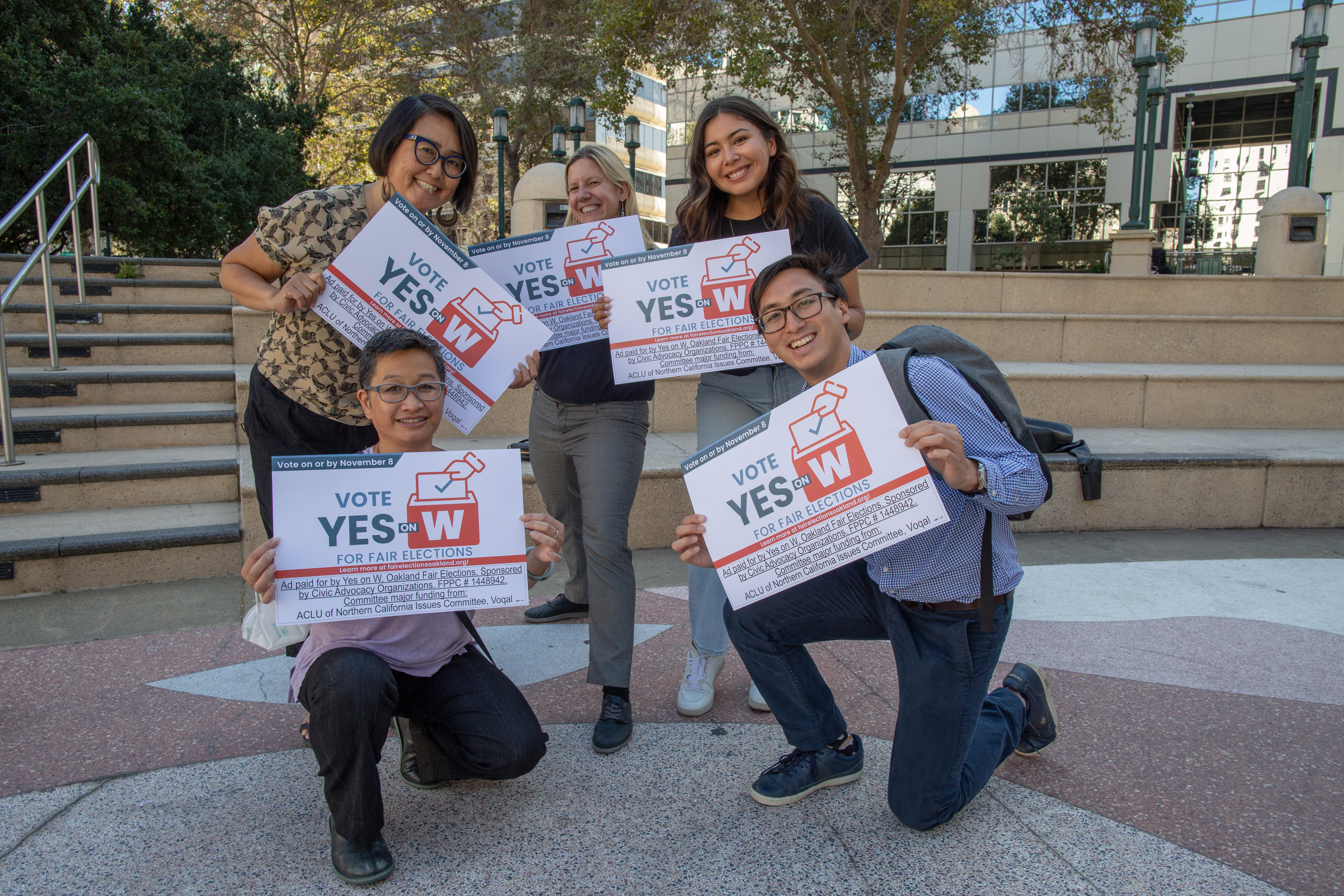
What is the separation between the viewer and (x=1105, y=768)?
97.5 inches

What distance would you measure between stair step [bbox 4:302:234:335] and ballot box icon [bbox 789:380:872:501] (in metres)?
6.95

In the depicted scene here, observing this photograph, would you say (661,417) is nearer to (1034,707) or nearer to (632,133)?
(1034,707)

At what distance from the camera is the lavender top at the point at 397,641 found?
2172mm

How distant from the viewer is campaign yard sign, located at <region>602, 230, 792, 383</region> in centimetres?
287

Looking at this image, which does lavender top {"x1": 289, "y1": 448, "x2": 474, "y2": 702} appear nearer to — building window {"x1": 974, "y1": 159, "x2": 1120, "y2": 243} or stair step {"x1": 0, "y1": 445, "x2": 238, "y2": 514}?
stair step {"x1": 0, "y1": 445, "x2": 238, "y2": 514}

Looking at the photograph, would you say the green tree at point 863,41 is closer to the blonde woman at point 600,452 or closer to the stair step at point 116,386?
the stair step at point 116,386

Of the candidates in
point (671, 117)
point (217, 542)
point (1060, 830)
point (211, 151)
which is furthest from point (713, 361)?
point (671, 117)

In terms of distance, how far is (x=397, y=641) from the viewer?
2.23 metres

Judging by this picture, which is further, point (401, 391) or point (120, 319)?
point (120, 319)

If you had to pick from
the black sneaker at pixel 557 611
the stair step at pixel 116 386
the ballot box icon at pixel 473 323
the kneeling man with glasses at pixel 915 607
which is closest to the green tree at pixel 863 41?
the stair step at pixel 116 386

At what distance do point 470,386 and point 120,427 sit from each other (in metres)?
3.95

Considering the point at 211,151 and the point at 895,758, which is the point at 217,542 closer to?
the point at 895,758

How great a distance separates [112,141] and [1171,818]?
Answer: 12263 mm

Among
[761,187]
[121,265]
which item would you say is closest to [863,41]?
[121,265]
